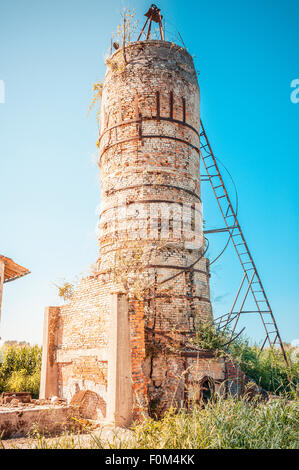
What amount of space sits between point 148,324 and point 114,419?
9.60 ft

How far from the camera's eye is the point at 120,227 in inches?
426

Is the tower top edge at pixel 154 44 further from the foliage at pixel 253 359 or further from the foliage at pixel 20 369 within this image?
the foliage at pixel 20 369

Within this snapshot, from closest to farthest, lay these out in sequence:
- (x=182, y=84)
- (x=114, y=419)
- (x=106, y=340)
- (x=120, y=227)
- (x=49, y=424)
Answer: (x=114, y=419), (x=49, y=424), (x=106, y=340), (x=120, y=227), (x=182, y=84)

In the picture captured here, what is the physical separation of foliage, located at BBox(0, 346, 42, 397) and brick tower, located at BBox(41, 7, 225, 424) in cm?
273

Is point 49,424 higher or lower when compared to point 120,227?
lower

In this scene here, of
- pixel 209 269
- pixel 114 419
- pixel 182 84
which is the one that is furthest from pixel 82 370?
pixel 182 84

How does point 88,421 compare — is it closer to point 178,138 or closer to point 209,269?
point 209,269

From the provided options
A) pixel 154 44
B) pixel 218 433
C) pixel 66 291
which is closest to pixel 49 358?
pixel 66 291

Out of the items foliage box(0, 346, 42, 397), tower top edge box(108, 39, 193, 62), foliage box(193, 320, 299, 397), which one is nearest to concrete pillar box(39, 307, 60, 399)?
foliage box(0, 346, 42, 397)

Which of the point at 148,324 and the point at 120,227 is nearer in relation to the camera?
the point at 148,324

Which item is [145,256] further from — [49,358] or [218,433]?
[218,433]

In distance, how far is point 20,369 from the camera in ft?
45.7

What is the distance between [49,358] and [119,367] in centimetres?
378
